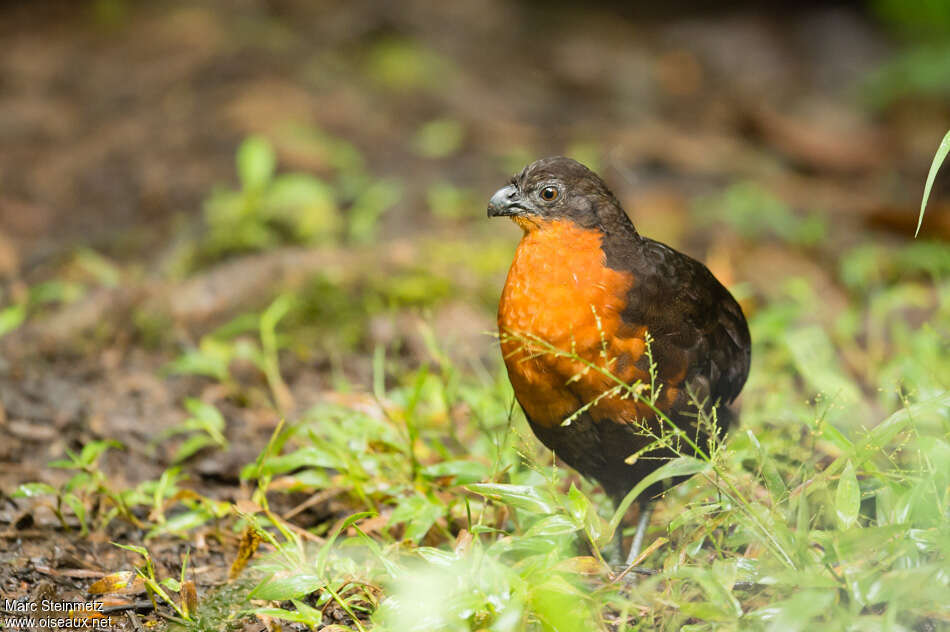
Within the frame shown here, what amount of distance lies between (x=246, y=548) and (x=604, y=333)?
1190 millimetres

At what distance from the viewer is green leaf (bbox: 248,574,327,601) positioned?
2.40 m

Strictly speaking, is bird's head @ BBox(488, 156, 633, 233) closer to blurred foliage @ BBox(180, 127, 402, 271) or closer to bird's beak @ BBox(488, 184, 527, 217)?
bird's beak @ BBox(488, 184, 527, 217)

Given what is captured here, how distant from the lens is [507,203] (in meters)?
2.99

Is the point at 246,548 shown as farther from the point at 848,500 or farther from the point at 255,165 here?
the point at 255,165

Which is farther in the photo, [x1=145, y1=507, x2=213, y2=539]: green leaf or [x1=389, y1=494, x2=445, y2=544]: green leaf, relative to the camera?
[x1=145, y1=507, x2=213, y2=539]: green leaf

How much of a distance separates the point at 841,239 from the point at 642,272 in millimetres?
4112

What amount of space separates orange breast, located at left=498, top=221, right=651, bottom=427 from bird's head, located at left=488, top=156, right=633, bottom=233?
11 centimetres

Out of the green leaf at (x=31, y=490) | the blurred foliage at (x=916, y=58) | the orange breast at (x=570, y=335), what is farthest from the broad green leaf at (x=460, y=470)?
the blurred foliage at (x=916, y=58)

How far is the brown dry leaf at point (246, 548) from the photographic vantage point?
271 cm

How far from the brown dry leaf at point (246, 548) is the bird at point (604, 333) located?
856 millimetres

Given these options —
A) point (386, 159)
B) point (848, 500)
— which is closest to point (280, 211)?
point (386, 159)

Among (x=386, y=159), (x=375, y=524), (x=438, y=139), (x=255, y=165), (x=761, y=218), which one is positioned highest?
(x=255, y=165)

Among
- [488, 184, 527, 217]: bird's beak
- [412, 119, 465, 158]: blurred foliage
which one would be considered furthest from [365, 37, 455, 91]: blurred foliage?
[488, 184, 527, 217]: bird's beak

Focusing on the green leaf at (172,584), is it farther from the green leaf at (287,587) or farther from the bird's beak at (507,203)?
the bird's beak at (507,203)
